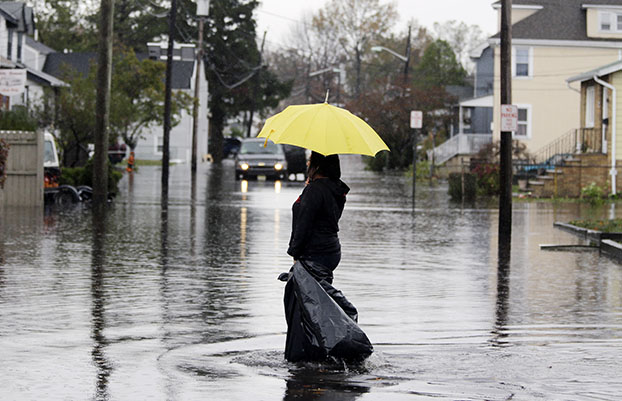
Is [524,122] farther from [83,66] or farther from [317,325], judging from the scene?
[317,325]

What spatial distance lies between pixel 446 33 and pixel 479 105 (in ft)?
178

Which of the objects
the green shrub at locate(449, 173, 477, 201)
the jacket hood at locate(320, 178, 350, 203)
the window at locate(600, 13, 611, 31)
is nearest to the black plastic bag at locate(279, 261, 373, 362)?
the jacket hood at locate(320, 178, 350, 203)

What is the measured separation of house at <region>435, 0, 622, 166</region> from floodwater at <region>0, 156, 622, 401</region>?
31.2m

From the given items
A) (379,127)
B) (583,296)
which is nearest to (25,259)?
(583,296)

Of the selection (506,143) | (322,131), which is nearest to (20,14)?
(506,143)

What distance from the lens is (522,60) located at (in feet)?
173

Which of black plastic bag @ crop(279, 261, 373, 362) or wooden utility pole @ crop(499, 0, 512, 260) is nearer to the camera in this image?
black plastic bag @ crop(279, 261, 373, 362)

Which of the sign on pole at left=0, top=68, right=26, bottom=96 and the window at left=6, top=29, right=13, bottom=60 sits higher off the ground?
the window at left=6, top=29, right=13, bottom=60

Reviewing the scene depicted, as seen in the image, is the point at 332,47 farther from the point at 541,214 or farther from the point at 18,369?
the point at 18,369

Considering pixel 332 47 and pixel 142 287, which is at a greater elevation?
pixel 332 47

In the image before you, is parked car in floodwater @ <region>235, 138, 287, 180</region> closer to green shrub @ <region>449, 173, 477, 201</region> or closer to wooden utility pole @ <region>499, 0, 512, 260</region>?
green shrub @ <region>449, 173, 477, 201</region>

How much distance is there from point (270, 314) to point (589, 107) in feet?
106

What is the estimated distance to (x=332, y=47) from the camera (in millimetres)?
101688

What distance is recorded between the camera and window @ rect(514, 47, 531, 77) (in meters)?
52.8
